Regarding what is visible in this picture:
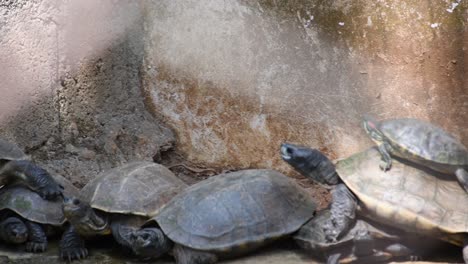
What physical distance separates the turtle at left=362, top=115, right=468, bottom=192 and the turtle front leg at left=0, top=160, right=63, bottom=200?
2169 millimetres

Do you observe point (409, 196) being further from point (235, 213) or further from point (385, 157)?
point (235, 213)

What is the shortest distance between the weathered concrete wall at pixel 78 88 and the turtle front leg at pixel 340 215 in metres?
1.62

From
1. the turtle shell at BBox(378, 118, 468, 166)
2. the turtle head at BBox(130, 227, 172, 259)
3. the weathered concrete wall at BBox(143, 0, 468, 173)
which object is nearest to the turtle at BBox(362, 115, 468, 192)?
the turtle shell at BBox(378, 118, 468, 166)

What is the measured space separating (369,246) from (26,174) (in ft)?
7.52

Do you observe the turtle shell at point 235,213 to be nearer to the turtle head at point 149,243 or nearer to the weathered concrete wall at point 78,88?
the turtle head at point 149,243

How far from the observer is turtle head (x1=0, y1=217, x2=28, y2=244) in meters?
4.90

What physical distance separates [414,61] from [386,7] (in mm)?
391

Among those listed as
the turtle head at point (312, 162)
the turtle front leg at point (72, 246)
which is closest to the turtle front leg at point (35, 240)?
the turtle front leg at point (72, 246)

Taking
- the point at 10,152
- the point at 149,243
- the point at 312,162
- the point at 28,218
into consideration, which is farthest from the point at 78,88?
the point at 312,162

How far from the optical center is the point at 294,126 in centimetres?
537

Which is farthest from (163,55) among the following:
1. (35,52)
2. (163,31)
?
(35,52)

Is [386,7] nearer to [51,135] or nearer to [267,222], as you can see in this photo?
[267,222]

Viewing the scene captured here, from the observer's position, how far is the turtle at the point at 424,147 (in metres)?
4.38

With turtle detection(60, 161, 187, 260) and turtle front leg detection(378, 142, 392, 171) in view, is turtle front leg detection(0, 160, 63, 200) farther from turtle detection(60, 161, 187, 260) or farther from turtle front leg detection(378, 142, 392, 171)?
turtle front leg detection(378, 142, 392, 171)
